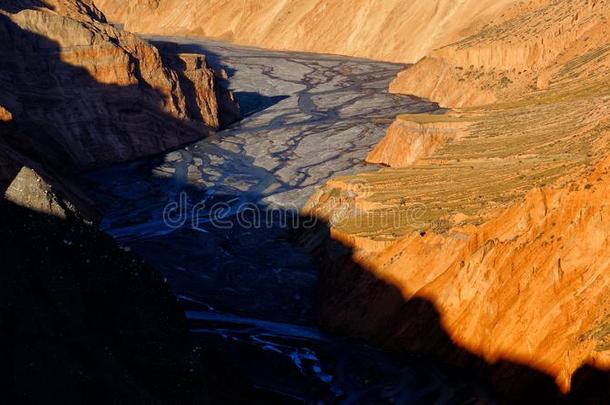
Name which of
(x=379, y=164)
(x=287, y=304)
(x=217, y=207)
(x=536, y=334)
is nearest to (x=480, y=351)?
(x=536, y=334)

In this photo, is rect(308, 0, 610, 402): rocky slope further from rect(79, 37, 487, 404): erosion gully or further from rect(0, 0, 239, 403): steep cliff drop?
rect(0, 0, 239, 403): steep cliff drop

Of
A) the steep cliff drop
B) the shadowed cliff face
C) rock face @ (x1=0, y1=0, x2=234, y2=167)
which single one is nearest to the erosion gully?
the shadowed cliff face

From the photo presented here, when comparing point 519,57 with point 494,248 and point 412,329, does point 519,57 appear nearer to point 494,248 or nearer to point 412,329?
point 412,329
